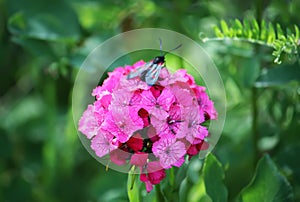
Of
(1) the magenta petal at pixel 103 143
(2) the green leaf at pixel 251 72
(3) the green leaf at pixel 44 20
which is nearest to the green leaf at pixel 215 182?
(1) the magenta petal at pixel 103 143

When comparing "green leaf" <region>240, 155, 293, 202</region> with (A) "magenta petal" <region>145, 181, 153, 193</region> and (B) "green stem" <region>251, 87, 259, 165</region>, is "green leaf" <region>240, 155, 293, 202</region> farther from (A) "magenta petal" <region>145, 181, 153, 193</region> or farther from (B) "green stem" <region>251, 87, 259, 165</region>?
(B) "green stem" <region>251, 87, 259, 165</region>

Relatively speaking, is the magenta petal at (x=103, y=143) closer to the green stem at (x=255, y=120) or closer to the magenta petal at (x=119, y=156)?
the magenta petal at (x=119, y=156)

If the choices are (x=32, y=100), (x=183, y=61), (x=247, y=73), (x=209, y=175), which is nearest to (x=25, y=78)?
(x=32, y=100)

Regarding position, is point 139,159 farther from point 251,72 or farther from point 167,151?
point 251,72

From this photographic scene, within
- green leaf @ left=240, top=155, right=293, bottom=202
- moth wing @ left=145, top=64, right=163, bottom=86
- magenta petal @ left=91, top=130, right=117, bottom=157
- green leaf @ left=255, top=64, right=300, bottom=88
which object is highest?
moth wing @ left=145, top=64, right=163, bottom=86

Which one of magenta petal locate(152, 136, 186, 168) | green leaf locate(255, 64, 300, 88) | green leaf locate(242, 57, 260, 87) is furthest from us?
green leaf locate(242, 57, 260, 87)

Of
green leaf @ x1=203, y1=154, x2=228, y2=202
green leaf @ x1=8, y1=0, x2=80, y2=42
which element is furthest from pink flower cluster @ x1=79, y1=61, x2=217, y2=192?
green leaf @ x1=8, y1=0, x2=80, y2=42

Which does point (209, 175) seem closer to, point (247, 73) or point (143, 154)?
point (143, 154)
